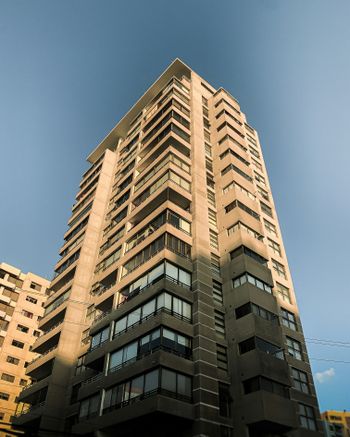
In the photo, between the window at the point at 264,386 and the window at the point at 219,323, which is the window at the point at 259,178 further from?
the window at the point at 264,386

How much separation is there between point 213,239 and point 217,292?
670 centimetres

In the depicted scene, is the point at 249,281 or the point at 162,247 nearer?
the point at 162,247

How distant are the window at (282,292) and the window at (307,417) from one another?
11.0 m

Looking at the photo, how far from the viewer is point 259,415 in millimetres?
29547

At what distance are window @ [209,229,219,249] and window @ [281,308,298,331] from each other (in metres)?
9.36

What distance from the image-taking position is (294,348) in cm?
3862

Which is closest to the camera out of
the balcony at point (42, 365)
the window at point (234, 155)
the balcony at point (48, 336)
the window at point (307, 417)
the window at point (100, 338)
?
the window at point (307, 417)

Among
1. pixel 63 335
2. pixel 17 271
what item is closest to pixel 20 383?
pixel 17 271

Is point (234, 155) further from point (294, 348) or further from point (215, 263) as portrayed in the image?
point (294, 348)

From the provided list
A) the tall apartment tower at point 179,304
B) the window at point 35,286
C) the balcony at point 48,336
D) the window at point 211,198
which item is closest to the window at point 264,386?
the tall apartment tower at point 179,304

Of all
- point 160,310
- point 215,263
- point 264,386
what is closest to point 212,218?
point 215,263

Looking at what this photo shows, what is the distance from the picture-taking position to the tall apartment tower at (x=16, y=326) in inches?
2328

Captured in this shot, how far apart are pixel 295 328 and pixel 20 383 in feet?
141

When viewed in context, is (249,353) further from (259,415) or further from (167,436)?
(167,436)
